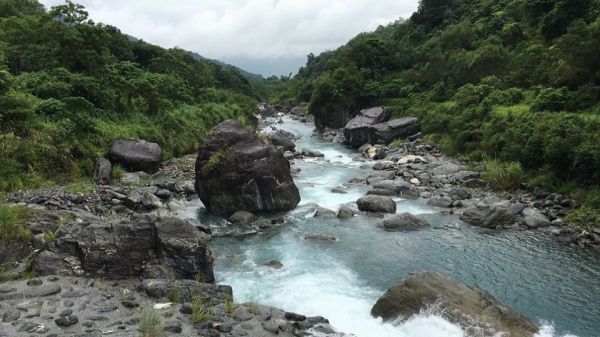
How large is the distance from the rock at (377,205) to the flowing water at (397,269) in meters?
→ 1.34

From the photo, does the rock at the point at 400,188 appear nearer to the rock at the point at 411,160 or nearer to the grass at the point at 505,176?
the grass at the point at 505,176

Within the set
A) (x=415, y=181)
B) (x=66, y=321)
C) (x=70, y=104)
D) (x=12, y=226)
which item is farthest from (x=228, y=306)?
(x=70, y=104)

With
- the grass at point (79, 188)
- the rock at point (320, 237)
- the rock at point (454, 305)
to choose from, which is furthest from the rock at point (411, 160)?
the rock at point (454, 305)

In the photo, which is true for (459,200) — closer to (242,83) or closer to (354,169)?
(354,169)

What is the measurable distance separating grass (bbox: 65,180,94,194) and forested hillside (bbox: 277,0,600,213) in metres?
24.8

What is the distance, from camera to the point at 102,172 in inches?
1043

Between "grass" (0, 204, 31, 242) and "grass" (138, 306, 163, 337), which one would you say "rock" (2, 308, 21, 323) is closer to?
"grass" (138, 306, 163, 337)

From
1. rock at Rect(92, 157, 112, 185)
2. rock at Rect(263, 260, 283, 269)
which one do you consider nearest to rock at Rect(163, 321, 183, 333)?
rock at Rect(263, 260, 283, 269)

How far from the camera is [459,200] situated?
86.3 ft

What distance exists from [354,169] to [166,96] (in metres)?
21.9

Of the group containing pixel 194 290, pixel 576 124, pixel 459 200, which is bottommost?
pixel 459 200

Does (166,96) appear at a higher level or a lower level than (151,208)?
higher

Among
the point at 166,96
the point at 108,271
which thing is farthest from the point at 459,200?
the point at 166,96

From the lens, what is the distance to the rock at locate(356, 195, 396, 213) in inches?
982
